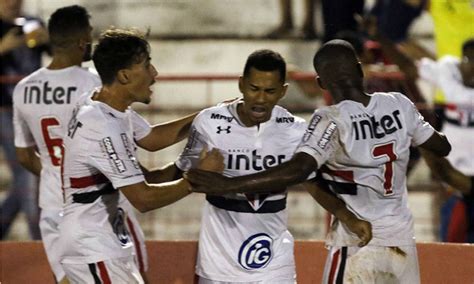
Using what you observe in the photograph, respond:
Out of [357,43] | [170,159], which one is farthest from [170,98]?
[357,43]

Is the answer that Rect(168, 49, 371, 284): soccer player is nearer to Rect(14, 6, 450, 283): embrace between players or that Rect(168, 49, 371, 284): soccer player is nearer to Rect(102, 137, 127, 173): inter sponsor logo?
Rect(14, 6, 450, 283): embrace between players

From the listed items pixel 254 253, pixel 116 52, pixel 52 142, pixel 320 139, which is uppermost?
pixel 116 52

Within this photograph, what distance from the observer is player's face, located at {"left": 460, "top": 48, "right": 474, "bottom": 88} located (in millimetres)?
9828

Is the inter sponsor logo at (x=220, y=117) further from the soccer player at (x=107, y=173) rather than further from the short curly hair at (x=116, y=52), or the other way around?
the short curly hair at (x=116, y=52)

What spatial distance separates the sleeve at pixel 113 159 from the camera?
20.6 ft

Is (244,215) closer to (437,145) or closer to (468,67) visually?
(437,145)

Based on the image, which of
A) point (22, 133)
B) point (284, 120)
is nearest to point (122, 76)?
point (284, 120)

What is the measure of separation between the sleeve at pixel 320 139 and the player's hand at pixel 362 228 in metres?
0.35

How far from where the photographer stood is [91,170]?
6383 millimetres

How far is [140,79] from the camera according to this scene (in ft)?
21.1

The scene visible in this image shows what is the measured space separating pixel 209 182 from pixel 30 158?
86.0 inches

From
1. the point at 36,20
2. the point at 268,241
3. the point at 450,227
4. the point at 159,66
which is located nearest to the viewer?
the point at 268,241

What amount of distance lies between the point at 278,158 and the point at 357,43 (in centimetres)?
346

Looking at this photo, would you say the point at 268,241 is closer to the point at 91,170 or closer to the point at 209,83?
the point at 91,170
